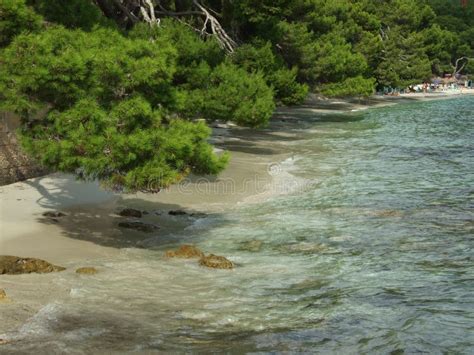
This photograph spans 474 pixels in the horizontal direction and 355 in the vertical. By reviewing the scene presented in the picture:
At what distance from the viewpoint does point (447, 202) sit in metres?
19.2

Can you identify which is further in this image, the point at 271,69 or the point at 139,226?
the point at 271,69

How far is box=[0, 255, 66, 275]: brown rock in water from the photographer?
10.9m

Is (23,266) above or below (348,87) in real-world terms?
below

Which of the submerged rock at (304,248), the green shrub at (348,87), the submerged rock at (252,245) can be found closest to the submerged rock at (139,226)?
the submerged rock at (252,245)

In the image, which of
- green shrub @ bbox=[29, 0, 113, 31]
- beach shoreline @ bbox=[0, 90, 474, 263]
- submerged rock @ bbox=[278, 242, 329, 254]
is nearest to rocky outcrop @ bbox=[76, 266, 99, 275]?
beach shoreline @ bbox=[0, 90, 474, 263]

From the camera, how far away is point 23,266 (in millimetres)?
11047

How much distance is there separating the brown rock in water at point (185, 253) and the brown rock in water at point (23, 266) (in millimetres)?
2224

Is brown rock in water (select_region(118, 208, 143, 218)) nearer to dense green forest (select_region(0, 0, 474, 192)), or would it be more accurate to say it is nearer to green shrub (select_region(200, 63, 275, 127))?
dense green forest (select_region(0, 0, 474, 192))

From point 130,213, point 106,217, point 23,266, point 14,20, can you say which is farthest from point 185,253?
point 14,20

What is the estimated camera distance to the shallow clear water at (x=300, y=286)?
29.0 feet

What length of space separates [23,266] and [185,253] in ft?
10.2

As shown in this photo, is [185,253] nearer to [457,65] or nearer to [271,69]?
[271,69]

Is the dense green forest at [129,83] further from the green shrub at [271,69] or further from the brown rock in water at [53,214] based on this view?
the brown rock in water at [53,214]

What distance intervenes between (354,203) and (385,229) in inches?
125
